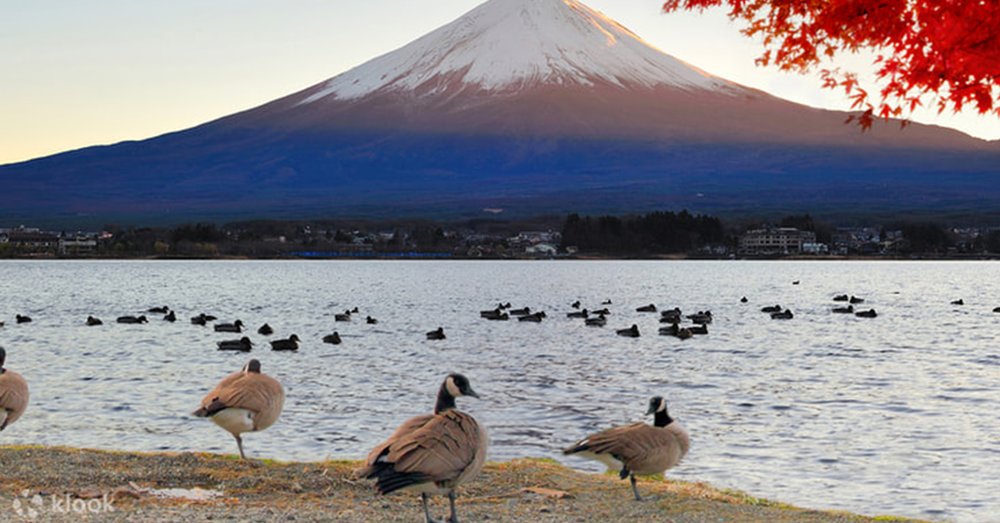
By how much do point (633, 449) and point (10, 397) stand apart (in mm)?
8047

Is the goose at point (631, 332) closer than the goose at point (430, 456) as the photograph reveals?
No

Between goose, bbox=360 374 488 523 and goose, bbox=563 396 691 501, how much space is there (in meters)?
2.00

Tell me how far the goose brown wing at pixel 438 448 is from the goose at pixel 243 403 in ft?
12.7

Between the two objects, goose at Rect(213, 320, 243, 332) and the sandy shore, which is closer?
the sandy shore

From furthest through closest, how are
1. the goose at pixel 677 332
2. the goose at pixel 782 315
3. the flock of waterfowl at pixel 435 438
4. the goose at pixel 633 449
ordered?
1. the goose at pixel 782 315
2. the goose at pixel 677 332
3. the goose at pixel 633 449
4. the flock of waterfowl at pixel 435 438

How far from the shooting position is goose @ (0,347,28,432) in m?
13.7

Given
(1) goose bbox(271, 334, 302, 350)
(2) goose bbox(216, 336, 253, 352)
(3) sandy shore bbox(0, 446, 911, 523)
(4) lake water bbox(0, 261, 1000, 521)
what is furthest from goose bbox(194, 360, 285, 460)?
(1) goose bbox(271, 334, 302, 350)

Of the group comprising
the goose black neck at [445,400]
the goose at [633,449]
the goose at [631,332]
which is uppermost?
Result: the goose black neck at [445,400]

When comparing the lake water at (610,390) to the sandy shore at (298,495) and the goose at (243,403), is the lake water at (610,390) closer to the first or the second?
the sandy shore at (298,495)

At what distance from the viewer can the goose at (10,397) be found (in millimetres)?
13734

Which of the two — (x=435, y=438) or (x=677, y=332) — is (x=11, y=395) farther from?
(x=677, y=332)

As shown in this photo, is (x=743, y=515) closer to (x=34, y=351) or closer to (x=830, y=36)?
(x=830, y=36)

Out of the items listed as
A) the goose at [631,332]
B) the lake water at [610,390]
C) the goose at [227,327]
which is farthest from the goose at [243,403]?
the goose at [227,327]

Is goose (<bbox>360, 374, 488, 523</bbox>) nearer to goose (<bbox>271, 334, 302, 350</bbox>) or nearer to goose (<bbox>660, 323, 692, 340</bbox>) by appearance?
goose (<bbox>271, 334, 302, 350</bbox>)
